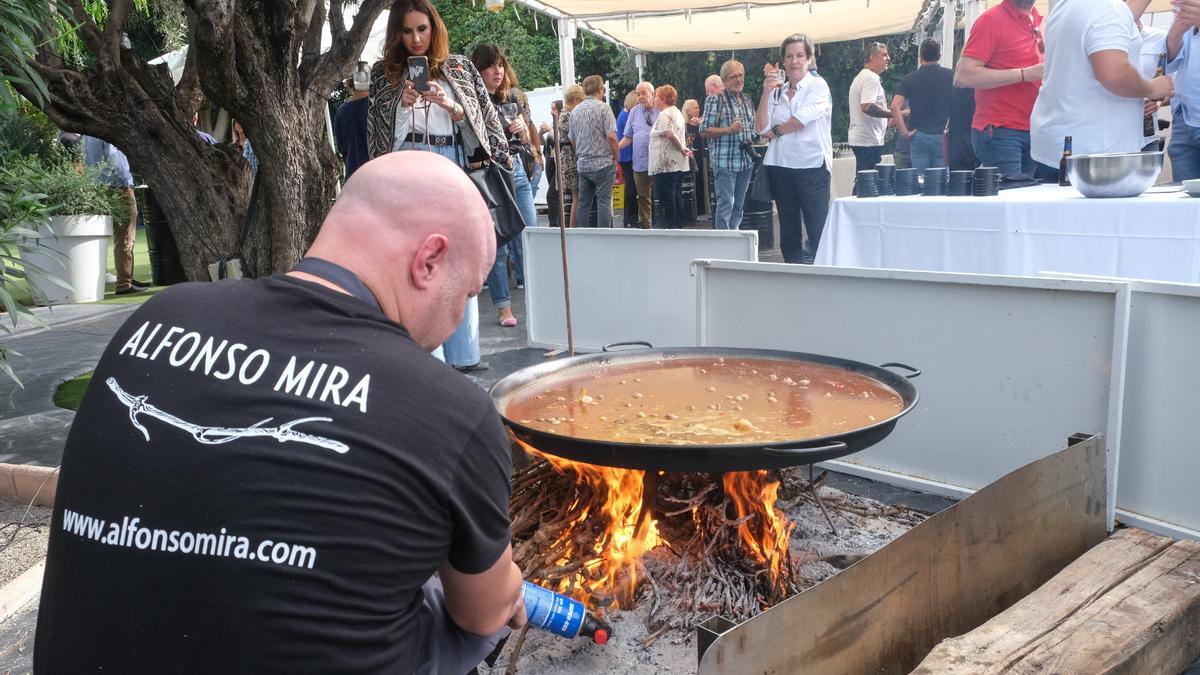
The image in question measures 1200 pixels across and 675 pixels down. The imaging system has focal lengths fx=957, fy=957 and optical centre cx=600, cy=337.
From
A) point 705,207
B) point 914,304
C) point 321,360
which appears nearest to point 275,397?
point 321,360

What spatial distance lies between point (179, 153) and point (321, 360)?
5028 millimetres

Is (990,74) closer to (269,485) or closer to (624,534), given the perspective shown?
(624,534)

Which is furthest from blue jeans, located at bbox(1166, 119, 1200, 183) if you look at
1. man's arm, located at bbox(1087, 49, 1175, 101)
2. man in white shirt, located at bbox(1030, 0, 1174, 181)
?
man's arm, located at bbox(1087, 49, 1175, 101)

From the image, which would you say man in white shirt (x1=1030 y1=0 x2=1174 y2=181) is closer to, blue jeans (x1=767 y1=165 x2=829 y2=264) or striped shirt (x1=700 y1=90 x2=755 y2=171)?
blue jeans (x1=767 y1=165 x2=829 y2=264)

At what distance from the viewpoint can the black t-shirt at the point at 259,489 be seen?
4.77 ft

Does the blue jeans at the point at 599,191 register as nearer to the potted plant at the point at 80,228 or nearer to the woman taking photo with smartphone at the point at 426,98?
the potted plant at the point at 80,228

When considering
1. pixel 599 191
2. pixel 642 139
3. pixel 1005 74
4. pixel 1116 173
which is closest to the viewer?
pixel 1116 173

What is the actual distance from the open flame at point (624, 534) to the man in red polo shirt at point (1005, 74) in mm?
3791

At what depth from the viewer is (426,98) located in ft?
17.3

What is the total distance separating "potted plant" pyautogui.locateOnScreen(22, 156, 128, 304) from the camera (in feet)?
34.0

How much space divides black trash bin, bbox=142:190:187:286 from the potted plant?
0.82 meters

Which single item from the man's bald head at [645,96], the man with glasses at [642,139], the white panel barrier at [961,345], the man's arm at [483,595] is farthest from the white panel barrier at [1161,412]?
the man's bald head at [645,96]

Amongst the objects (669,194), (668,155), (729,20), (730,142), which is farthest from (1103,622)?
(729,20)

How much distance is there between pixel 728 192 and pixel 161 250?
7.19 metres
